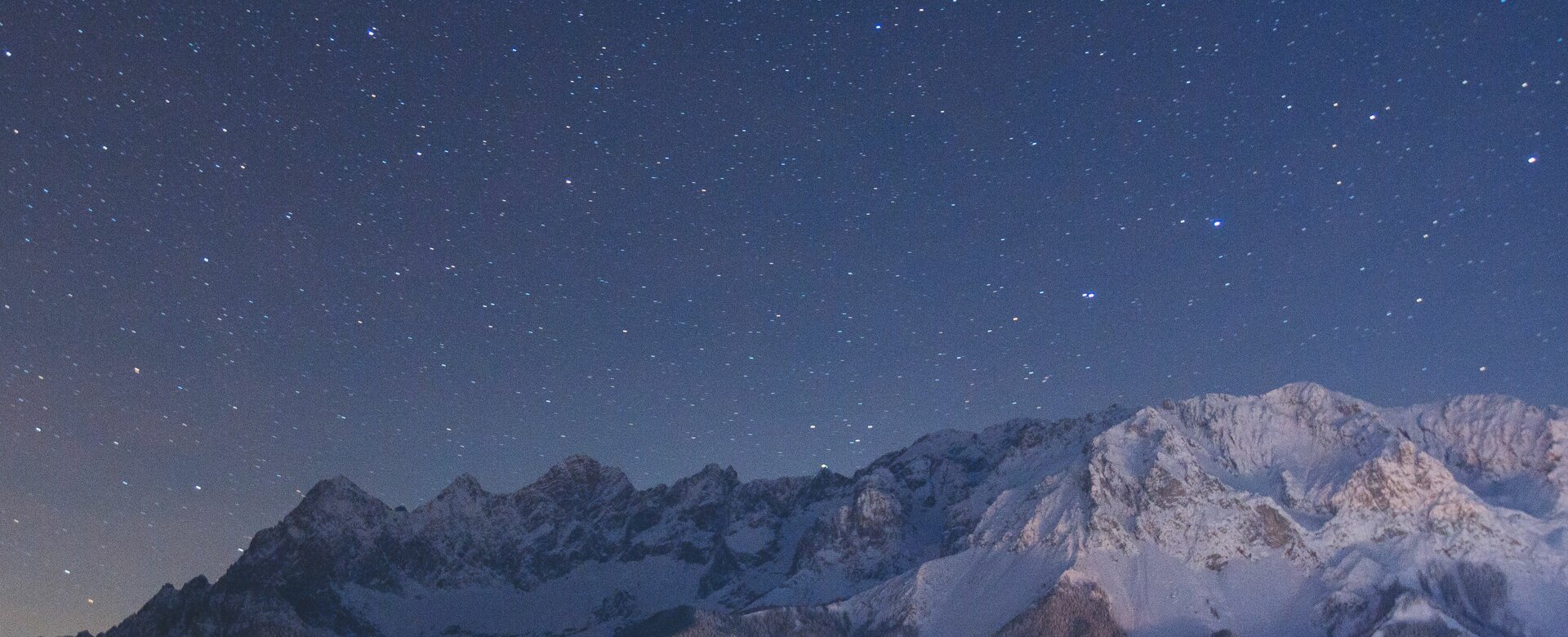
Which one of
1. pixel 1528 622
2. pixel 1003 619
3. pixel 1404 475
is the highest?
pixel 1404 475

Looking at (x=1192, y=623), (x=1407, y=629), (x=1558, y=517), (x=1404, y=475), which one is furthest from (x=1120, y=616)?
(x=1558, y=517)

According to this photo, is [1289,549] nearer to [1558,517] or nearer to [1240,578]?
[1240,578]

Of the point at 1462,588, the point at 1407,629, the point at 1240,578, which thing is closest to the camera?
the point at 1407,629

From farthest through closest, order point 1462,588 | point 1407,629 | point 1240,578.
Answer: point 1240,578 → point 1462,588 → point 1407,629

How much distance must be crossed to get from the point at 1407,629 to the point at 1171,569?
41.1m

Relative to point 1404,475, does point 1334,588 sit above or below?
below

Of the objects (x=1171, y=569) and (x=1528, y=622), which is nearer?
(x=1528, y=622)

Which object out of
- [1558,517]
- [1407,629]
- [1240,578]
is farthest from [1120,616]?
[1558,517]

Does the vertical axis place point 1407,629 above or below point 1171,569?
below

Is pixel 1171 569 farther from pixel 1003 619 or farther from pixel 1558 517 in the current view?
pixel 1558 517

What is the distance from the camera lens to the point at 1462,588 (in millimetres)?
181875

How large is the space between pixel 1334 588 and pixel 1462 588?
18.7 metres

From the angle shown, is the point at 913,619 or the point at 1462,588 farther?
the point at 913,619

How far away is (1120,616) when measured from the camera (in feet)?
618
